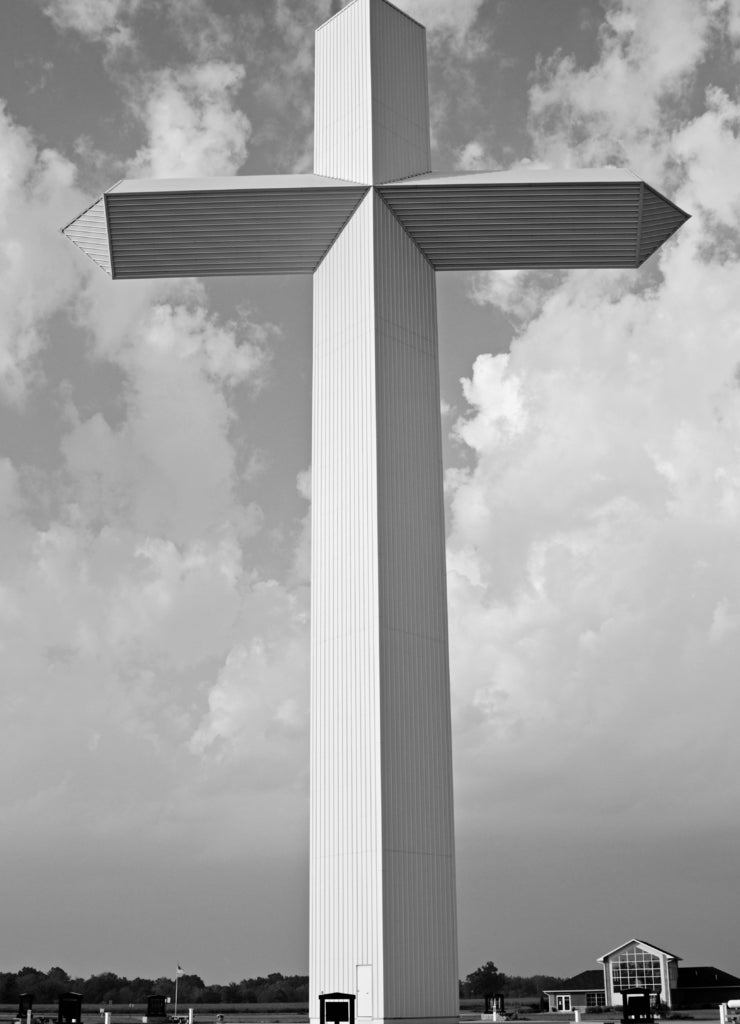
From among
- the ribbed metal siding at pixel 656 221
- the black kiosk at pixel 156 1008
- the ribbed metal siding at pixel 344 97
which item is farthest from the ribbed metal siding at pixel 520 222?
the black kiosk at pixel 156 1008

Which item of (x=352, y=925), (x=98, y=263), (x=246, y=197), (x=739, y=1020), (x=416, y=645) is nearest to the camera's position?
(x=352, y=925)

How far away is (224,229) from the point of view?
87.2ft

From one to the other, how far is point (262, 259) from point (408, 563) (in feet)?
26.0

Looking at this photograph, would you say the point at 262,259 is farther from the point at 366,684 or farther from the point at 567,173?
the point at 366,684

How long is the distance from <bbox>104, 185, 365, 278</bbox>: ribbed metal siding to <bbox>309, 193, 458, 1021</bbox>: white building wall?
0.65 metres

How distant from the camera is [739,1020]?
39500mm

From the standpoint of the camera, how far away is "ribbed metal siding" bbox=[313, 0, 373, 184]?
26.8 meters

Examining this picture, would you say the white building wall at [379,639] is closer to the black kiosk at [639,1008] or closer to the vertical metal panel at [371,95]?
the vertical metal panel at [371,95]

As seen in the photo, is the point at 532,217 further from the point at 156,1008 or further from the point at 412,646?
the point at 156,1008

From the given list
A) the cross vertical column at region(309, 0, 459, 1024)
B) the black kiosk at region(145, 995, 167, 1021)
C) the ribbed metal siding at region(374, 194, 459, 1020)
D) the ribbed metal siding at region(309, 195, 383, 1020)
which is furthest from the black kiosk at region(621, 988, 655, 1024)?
the black kiosk at region(145, 995, 167, 1021)

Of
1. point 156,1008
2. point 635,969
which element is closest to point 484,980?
point 635,969

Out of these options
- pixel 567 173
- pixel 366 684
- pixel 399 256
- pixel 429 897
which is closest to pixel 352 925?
pixel 429 897

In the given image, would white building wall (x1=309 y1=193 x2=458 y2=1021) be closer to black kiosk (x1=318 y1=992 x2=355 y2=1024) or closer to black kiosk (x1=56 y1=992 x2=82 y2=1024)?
black kiosk (x1=318 y1=992 x2=355 y2=1024)

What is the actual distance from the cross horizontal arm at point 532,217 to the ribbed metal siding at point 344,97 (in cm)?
131
